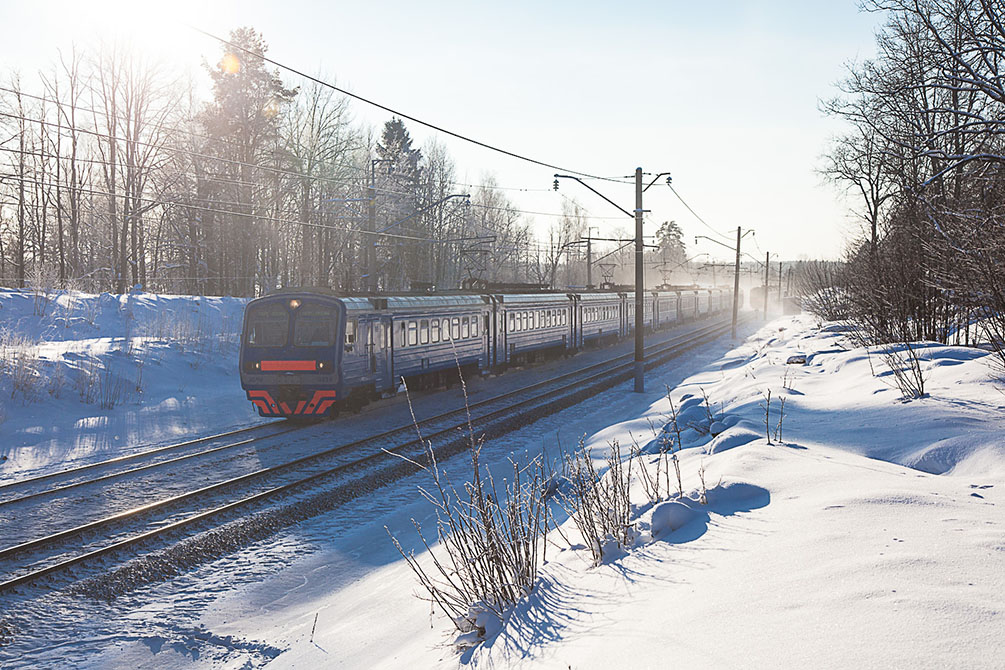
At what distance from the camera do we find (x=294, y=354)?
46.6 feet

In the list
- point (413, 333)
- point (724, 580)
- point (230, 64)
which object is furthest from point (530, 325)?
point (230, 64)

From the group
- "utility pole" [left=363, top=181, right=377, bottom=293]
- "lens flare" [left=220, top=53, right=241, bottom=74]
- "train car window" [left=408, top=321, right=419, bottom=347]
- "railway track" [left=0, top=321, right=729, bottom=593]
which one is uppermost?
"lens flare" [left=220, top=53, right=241, bottom=74]

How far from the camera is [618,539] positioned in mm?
4965

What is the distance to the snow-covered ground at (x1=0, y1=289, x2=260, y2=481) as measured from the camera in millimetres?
12773

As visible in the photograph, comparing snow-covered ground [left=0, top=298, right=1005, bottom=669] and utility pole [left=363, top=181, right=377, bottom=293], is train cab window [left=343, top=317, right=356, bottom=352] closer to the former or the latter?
utility pole [left=363, top=181, right=377, bottom=293]

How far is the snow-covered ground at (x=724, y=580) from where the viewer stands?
2891mm

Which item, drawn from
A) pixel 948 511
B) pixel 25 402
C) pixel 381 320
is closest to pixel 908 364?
pixel 948 511

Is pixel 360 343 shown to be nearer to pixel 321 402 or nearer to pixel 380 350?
pixel 380 350

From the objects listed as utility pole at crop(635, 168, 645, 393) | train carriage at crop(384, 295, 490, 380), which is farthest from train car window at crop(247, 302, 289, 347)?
utility pole at crop(635, 168, 645, 393)

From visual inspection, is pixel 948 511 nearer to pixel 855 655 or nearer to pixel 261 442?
pixel 855 655

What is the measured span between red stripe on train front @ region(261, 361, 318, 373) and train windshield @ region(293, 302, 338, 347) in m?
0.39

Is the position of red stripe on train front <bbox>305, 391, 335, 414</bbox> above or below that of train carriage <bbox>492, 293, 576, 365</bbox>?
below

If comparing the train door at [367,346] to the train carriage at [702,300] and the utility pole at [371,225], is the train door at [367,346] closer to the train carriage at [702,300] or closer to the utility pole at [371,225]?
the utility pole at [371,225]

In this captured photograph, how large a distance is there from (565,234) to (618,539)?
87.9m
